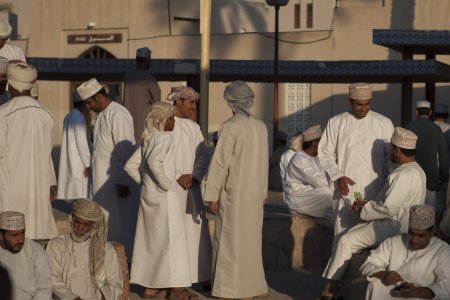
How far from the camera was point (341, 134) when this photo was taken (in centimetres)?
954

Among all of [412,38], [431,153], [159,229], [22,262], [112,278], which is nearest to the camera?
[22,262]

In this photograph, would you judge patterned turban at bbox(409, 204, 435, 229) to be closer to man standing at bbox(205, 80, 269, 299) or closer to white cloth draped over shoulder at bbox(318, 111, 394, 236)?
white cloth draped over shoulder at bbox(318, 111, 394, 236)

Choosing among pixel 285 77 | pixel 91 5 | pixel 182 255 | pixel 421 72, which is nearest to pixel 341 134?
pixel 182 255

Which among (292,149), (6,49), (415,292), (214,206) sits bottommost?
(415,292)

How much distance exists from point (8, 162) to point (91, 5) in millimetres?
21069

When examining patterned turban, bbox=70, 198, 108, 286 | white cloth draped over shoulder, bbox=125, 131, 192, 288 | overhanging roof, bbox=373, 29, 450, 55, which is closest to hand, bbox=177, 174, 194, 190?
white cloth draped over shoulder, bbox=125, 131, 192, 288

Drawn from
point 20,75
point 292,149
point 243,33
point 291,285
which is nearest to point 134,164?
point 20,75

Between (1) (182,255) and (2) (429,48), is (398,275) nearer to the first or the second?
(1) (182,255)

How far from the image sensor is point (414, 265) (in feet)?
25.9

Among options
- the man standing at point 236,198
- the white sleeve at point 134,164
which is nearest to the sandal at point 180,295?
the man standing at point 236,198

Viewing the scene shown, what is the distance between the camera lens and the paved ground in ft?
32.2

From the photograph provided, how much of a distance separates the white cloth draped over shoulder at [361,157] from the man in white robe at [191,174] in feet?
3.49

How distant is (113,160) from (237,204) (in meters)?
1.34

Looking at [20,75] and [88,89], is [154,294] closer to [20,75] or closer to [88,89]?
[88,89]
